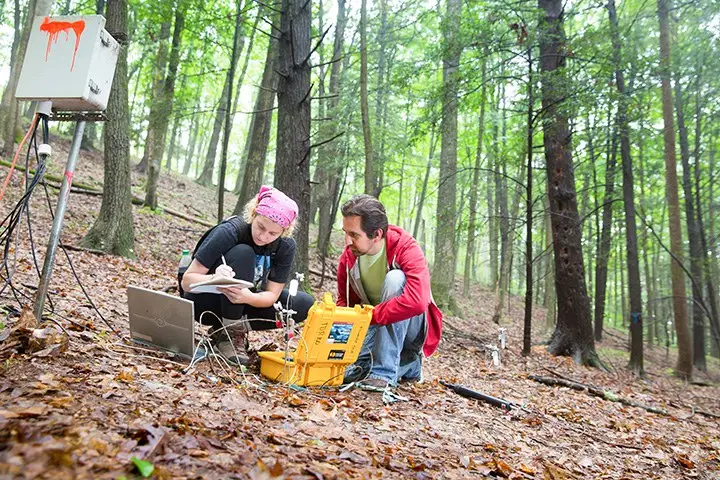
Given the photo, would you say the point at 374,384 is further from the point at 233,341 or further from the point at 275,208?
the point at 275,208

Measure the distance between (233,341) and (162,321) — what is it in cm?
58

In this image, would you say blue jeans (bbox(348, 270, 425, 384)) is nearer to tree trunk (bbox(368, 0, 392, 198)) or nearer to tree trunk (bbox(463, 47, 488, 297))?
tree trunk (bbox(463, 47, 488, 297))

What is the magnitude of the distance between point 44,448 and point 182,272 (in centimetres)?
218

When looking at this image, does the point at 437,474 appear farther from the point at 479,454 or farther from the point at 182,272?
the point at 182,272

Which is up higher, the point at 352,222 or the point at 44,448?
the point at 352,222

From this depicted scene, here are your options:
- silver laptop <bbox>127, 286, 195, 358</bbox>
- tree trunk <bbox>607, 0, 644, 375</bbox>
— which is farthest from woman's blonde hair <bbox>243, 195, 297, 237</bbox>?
tree trunk <bbox>607, 0, 644, 375</bbox>

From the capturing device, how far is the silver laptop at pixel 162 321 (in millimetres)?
2953

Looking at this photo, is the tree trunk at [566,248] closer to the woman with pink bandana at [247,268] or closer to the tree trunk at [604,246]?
the tree trunk at [604,246]

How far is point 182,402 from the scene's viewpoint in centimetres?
227

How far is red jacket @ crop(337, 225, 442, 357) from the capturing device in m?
3.29

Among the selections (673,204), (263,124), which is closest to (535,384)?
(673,204)

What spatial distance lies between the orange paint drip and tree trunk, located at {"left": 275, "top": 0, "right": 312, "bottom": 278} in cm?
343

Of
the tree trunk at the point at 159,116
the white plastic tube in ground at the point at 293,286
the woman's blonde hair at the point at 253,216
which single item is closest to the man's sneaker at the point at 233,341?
the white plastic tube in ground at the point at 293,286

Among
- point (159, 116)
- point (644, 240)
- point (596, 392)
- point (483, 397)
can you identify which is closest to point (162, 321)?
point (483, 397)
